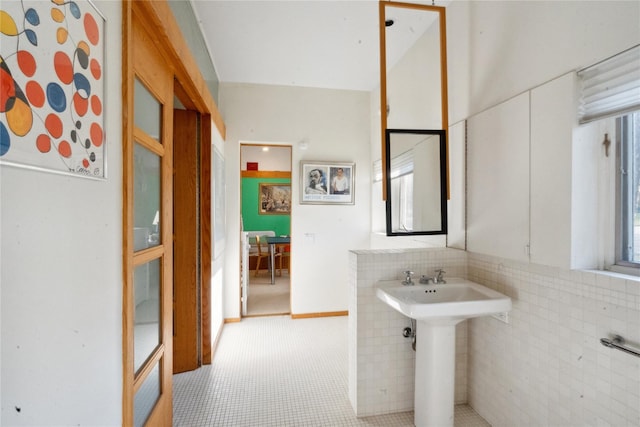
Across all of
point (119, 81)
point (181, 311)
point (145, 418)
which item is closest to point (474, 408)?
point (145, 418)

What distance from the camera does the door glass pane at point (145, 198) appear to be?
4.13ft

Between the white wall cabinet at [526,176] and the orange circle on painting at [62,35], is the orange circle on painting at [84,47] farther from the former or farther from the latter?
the white wall cabinet at [526,176]

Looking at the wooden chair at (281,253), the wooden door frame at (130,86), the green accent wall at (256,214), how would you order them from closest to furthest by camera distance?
the wooden door frame at (130,86) → the wooden chair at (281,253) → the green accent wall at (256,214)

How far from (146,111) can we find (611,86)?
1.99 meters

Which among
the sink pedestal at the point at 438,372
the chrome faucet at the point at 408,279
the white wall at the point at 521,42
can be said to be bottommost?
the sink pedestal at the point at 438,372

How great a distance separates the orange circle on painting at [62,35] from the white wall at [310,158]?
9.20ft

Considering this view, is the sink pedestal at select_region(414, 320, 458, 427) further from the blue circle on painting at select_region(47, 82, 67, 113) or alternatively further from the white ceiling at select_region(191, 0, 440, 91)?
the white ceiling at select_region(191, 0, 440, 91)

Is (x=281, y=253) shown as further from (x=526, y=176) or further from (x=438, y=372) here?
(x=526, y=176)

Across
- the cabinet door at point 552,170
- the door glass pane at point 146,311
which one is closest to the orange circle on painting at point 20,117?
the door glass pane at point 146,311

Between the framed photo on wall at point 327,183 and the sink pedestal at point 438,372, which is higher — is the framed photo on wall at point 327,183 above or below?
above

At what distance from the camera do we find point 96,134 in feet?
2.91

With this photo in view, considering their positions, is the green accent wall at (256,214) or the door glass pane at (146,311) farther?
the green accent wall at (256,214)

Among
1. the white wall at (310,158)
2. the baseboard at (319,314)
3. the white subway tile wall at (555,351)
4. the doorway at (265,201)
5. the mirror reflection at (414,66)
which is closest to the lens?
the white subway tile wall at (555,351)

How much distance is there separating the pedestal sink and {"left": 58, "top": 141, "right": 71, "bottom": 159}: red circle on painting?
4.72 ft
